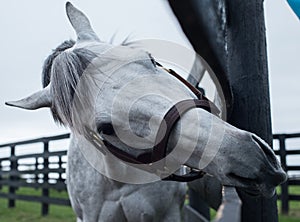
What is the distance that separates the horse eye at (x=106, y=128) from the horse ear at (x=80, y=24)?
45 cm

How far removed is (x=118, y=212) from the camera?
1860mm

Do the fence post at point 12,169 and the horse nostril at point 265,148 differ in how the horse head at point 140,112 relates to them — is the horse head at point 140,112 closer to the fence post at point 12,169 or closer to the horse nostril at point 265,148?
the horse nostril at point 265,148

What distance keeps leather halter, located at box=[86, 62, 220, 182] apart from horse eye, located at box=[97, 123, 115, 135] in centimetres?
2

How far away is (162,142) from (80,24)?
775 millimetres

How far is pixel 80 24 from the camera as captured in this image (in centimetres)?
184

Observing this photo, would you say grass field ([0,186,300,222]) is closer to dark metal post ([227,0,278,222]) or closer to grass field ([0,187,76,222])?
grass field ([0,187,76,222])

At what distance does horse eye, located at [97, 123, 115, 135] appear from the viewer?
53.9 inches

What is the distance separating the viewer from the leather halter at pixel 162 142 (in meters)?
1.24

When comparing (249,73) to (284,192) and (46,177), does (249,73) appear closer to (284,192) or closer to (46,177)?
(284,192)

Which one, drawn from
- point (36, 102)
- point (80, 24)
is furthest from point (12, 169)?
point (36, 102)

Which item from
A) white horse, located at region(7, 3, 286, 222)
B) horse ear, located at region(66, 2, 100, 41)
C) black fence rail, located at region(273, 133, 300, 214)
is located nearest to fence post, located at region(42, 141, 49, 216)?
black fence rail, located at region(273, 133, 300, 214)

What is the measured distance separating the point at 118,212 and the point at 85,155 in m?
0.27

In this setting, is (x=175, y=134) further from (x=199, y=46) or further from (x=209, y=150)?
(x=199, y=46)

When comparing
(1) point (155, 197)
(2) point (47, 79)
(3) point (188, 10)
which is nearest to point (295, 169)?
(1) point (155, 197)
